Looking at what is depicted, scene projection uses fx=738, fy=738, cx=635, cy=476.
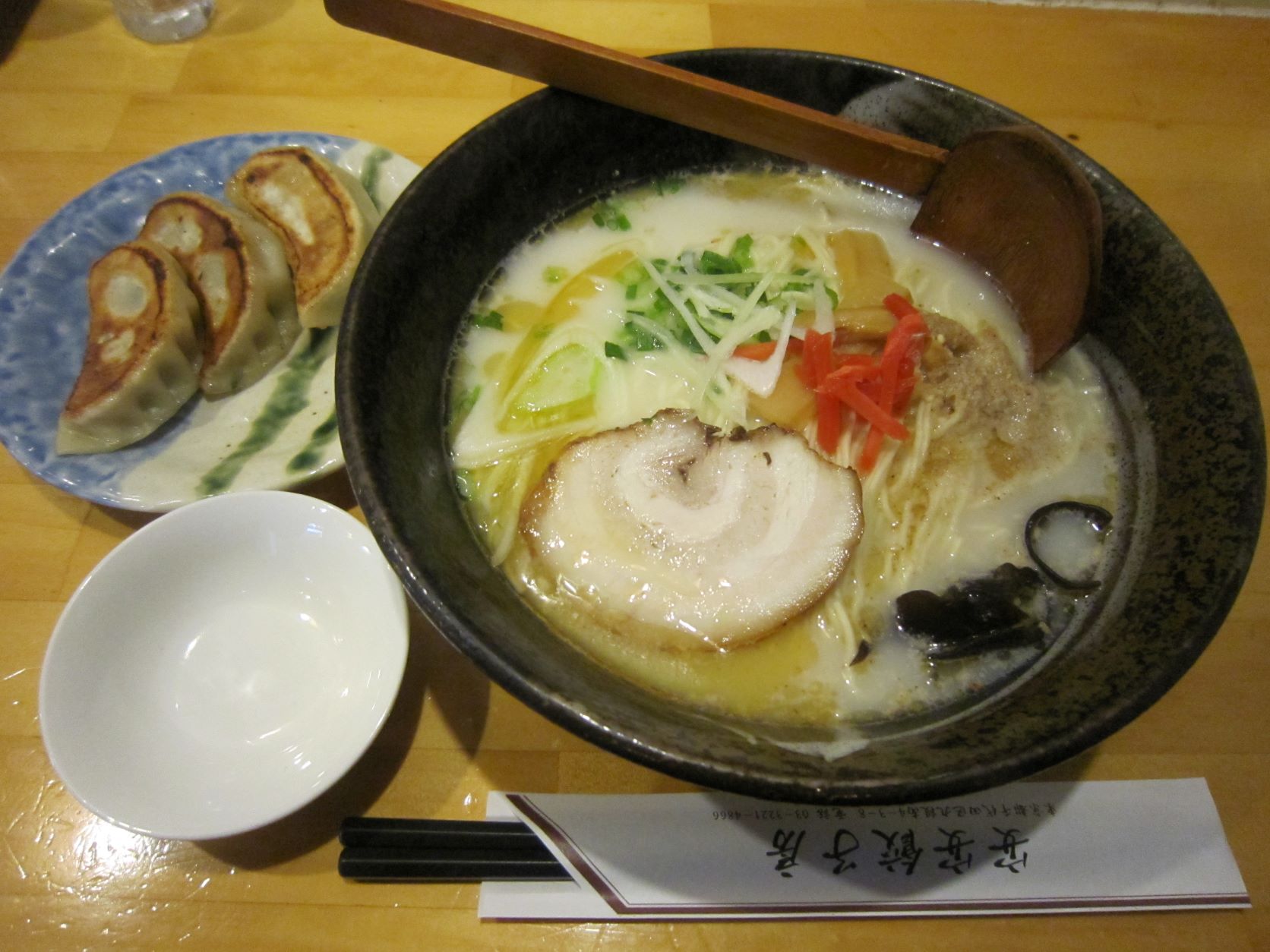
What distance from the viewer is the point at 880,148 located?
4.47 ft

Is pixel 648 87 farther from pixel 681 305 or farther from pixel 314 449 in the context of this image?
pixel 314 449

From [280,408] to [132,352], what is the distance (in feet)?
0.98

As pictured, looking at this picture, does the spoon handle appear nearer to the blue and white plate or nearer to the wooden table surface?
the blue and white plate

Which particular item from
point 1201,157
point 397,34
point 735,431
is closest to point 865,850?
point 735,431

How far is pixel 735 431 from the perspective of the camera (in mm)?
1283

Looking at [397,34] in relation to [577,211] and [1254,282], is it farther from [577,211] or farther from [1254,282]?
[1254,282]

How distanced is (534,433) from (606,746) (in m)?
0.65

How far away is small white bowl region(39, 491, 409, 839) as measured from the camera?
1.09 meters

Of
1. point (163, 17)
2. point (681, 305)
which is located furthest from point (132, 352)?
point (163, 17)

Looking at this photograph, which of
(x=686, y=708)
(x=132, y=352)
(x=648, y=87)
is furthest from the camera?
(x=132, y=352)

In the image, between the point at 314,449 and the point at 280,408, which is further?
the point at 280,408

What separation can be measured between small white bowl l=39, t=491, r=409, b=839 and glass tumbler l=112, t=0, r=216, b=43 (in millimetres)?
1707

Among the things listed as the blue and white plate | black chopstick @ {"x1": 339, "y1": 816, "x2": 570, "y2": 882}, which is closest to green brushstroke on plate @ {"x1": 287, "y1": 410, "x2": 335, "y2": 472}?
the blue and white plate

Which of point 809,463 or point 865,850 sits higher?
point 809,463
